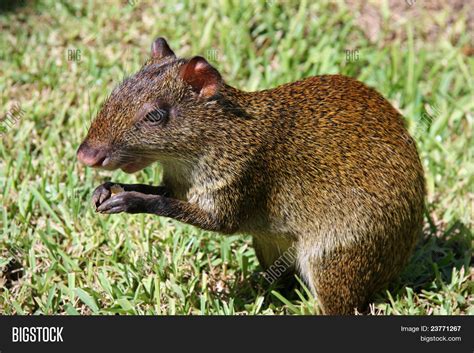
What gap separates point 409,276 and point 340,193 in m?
0.95

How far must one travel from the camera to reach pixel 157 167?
5.77m

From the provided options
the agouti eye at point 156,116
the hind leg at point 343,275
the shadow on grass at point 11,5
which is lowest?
the hind leg at point 343,275

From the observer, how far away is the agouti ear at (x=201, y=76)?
432cm

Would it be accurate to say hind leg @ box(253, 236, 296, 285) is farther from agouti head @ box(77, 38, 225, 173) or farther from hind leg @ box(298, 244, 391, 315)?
agouti head @ box(77, 38, 225, 173)

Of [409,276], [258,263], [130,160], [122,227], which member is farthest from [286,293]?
[130,160]

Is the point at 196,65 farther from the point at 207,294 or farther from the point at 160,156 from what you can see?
the point at 207,294

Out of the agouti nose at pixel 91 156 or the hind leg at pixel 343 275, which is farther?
the hind leg at pixel 343 275

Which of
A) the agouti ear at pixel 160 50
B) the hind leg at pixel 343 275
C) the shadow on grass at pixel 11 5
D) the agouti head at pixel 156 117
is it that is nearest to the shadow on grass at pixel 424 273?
the hind leg at pixel 343 275

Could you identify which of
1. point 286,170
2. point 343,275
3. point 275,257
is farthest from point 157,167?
point 343,275

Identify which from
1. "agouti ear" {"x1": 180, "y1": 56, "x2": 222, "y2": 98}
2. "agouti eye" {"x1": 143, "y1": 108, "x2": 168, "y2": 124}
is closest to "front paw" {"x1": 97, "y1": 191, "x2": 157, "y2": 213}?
"agouti eye" {"x1": 143, "y1": 108, "x2": 168, "y2": 124}

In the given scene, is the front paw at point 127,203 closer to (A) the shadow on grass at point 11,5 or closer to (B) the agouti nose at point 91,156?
(B) the agouti nose at point 91,156

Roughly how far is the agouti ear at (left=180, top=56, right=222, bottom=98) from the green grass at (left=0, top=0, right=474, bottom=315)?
116 centimetres

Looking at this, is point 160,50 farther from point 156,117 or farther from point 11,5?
point 11,5

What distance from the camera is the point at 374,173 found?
181 inches
